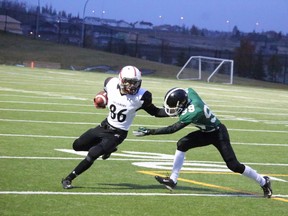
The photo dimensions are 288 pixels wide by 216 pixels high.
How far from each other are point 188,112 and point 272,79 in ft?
198

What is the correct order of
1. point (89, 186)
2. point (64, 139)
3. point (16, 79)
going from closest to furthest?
point (89, 186) → point (64, 139) → point (16, 79)

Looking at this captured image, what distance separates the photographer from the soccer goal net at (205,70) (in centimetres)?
5278

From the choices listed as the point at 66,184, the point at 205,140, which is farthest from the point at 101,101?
the point at 205,140

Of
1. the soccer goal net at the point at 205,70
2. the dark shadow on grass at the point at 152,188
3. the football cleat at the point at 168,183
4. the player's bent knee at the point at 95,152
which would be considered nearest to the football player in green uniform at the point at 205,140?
the football cleat at the point at 168,183

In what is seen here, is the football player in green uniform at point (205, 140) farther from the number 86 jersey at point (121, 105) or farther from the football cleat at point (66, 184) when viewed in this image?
the football cleat at point (66, 184)

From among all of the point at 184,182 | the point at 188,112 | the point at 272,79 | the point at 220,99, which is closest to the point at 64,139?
the point at 184,182

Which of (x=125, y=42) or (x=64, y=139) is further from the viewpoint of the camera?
(x=125, y=42)

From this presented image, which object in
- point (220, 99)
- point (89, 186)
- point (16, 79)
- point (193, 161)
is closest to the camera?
point (89, 186)

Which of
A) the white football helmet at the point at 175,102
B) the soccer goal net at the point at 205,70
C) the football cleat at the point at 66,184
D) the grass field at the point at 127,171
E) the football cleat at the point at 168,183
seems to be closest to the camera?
the grass field at the point at 127,171

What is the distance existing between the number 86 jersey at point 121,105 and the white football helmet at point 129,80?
3.0 inches

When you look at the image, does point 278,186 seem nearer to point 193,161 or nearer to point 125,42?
point 193,161

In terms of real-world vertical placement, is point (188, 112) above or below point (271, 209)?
above

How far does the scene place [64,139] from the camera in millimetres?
16547

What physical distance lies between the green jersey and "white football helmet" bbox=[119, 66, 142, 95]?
0.65 meters
